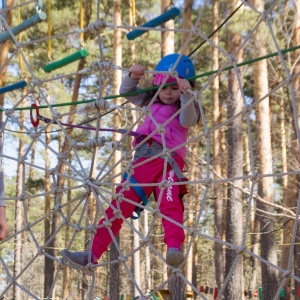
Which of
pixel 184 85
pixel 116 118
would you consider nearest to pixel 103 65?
pixel 184 85

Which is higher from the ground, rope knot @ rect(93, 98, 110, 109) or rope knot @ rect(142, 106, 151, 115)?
rope knot @ rect(93, 98, 110, 109)

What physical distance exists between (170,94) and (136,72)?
0.16 metres

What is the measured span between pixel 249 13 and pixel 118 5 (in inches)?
109

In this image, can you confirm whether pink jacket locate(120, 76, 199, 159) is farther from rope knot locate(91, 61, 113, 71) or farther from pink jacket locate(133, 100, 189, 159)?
rope knot locate(91, 61, 113, 71)

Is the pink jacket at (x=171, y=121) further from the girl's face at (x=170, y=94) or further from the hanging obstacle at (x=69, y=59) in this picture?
the hanging obstacle at (x=69, y=59)

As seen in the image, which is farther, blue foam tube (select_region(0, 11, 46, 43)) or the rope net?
blue foam tube (select_region(0, 11, 46, 43))

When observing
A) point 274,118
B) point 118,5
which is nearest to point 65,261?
point 118,5

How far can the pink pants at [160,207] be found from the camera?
2524 millimetres

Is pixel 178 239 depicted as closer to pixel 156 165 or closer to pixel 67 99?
pixel 156 165

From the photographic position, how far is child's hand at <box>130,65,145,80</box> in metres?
→ 2.77

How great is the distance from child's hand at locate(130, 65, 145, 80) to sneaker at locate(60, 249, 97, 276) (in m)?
0.74

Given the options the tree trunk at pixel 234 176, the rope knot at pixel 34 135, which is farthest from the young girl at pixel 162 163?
the tree trunk at pixel 234 176

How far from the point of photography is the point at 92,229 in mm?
2619

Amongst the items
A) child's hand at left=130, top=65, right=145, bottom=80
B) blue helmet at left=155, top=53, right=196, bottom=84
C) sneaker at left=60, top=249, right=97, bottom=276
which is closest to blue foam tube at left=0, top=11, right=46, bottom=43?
child's hand at left=130, top=65, right=145, bottom=80
